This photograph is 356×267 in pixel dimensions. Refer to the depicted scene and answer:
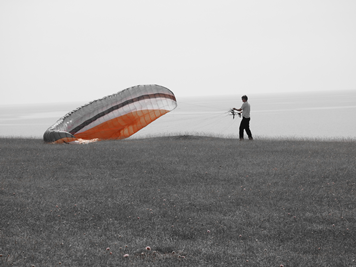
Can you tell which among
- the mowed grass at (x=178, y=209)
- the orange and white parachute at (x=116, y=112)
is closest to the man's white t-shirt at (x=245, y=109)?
the mowed grass at (x=178, y=209)

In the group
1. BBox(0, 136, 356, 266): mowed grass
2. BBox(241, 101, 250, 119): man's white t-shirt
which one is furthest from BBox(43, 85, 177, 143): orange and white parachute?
BBox(0, 136, 356, 266): mowed grass

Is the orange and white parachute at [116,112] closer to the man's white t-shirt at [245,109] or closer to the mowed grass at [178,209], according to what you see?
the man's white t-shirt at [245,109]

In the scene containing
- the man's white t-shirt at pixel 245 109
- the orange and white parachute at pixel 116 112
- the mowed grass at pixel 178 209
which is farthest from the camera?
the orange and white parachute at pixel 116 112

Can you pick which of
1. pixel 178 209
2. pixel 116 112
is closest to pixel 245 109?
Result: pixel 116 112

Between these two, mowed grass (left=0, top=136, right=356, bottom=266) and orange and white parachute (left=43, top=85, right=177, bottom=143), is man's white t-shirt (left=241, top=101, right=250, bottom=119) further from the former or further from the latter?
orange and white parachute (left=43, top=85, right=177, bottom=143)

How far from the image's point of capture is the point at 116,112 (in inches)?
1049

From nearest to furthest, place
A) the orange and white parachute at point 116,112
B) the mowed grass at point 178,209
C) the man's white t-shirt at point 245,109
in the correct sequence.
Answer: the mowed grass at point 178,209 < the man's white t-shirt at point 245,109 < the orange and white parachute at point 116,112

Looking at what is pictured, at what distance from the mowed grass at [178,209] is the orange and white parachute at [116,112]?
310 inches

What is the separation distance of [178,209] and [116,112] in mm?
16873

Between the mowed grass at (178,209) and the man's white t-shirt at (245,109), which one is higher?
the man's white t-shirt at (245,109)

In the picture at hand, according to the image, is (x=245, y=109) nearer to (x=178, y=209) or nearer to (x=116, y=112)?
(x=116, y=112)

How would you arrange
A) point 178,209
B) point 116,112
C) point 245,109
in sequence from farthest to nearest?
point 116,112 → point 245,109 → point 178,209

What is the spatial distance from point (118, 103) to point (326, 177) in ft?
52.4

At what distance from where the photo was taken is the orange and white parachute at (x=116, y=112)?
2655 centimetres
